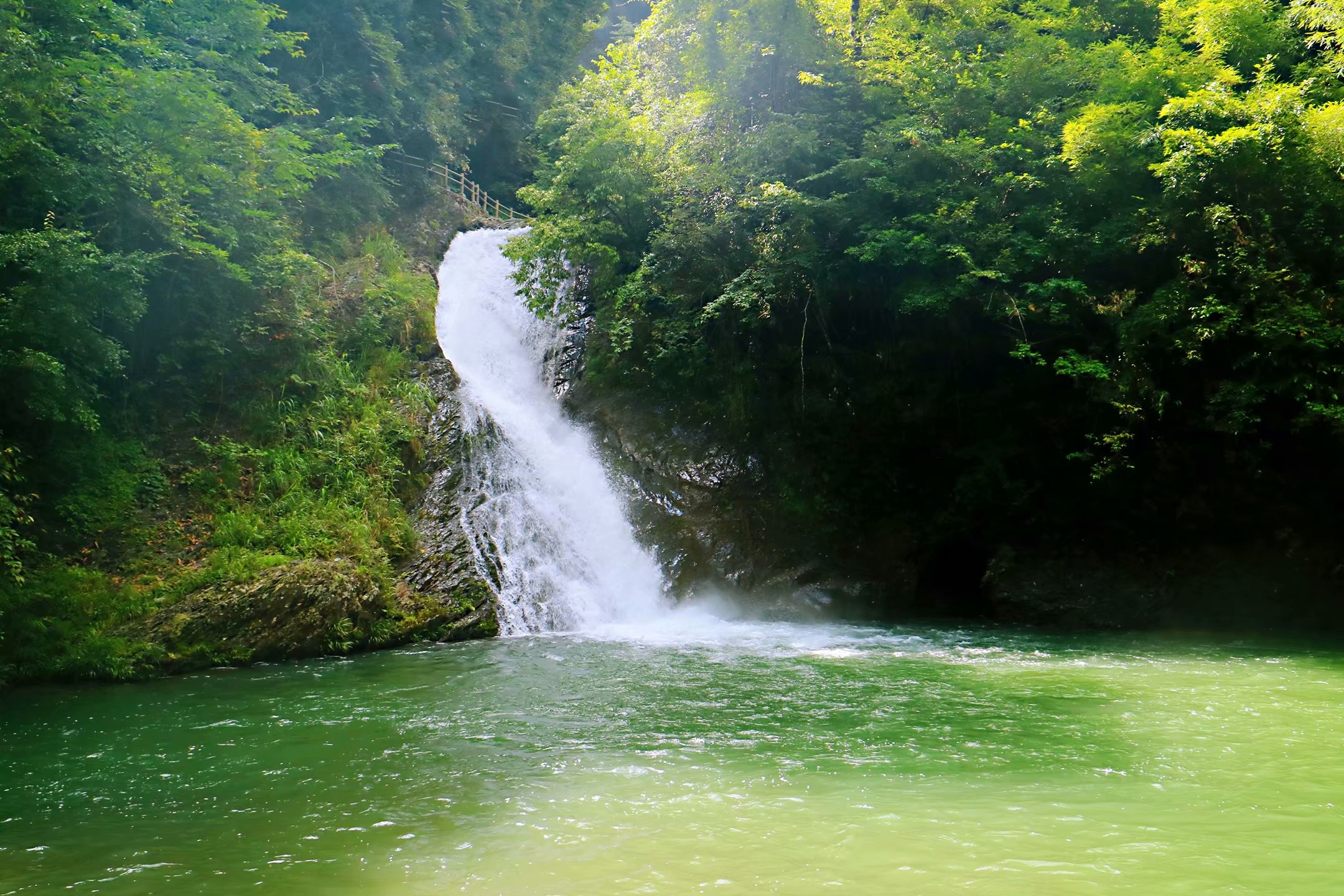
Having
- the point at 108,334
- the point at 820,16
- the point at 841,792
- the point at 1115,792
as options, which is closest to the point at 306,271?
the point at 108,334

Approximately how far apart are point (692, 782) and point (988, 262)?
1068 centimetres

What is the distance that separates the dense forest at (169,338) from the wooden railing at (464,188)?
5610mm

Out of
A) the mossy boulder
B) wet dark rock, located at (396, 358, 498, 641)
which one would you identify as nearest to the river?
the mossy boulder

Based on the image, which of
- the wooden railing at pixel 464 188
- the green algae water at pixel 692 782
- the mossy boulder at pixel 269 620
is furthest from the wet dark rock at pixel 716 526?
the wooden railing at pixel 464 188

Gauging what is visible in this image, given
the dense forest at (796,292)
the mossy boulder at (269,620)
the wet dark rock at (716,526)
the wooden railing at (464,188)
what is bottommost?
the mossy boulder at (269,620)

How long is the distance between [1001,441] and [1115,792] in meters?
10.8

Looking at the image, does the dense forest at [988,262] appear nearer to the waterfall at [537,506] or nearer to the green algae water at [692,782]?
the waterfall at [537,506]

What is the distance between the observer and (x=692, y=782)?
5.21 metres

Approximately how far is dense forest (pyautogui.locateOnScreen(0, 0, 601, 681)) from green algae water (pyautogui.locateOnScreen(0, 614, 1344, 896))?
273 centimetres

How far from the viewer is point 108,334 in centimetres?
1305

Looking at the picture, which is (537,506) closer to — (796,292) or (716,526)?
(716,526)

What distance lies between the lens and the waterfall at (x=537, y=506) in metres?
13.5

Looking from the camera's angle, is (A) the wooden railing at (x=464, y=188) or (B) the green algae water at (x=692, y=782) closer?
(B) the green algae water at (x=692, y=782)

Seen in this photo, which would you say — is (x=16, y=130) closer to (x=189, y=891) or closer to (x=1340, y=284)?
(x=189, y=891)
